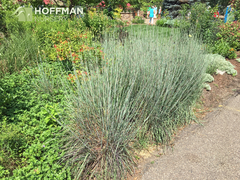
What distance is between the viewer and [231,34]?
6809mm

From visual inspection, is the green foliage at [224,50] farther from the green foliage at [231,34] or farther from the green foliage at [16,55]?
the green foliage at [16,55]

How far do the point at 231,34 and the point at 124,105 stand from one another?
21.7 feet

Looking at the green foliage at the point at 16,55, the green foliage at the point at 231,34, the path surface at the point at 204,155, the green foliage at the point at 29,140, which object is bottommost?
the path surface at the point at 204,155

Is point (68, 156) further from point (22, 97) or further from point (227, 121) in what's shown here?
point (227, 121)

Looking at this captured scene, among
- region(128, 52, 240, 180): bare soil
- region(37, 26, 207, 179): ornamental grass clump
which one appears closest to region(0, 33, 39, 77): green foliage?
region(37, 26, 207, 179): ornamental grass clump

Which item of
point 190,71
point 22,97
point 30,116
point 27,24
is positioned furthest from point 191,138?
point 27,24

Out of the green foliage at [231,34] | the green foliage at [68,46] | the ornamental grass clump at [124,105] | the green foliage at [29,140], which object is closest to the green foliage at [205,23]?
the green foliage at [231,34]

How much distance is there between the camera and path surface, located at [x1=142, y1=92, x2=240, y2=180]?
2320 millimetres

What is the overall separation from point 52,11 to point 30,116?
7.79 m

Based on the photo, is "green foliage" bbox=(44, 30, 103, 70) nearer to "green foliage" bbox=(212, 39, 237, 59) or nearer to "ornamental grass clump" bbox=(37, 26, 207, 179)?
"ornamental grass clump" bbox=(37, 26, 207, 179)

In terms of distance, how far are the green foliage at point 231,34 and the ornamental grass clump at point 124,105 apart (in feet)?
11.8

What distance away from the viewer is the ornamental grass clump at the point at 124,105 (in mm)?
2213

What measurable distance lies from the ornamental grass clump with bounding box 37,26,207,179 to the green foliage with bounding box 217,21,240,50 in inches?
141

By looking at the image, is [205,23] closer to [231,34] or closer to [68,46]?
[231,34]
